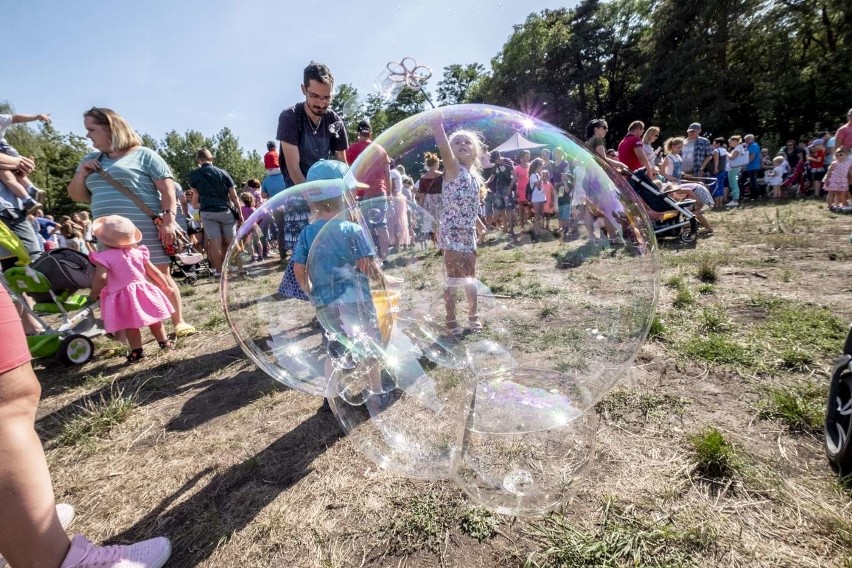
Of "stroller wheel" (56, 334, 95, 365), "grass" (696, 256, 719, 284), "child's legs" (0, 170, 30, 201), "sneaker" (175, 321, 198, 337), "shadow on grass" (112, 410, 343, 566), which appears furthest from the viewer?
"grass" (696, 256, 719, 284)

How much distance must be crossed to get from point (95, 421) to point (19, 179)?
3.11m

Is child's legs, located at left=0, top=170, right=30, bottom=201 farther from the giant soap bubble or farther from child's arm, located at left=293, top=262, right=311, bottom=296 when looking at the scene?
child's arm, located at left=293, top=262, right=311, bottom=296

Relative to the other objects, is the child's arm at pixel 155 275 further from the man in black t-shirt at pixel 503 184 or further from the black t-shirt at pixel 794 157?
the black t-shirt at pixel 794 157

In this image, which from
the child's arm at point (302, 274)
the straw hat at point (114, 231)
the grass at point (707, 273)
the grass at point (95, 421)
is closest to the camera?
the child's arm at point (302, 274)

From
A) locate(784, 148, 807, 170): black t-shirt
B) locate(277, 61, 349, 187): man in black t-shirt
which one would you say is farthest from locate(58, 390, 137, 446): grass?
locate(784, 148, 807, 170): black t-shirt

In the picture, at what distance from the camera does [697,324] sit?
3.47m

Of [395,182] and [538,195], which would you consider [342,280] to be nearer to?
[395,182]

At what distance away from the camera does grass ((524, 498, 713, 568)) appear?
4.88ft

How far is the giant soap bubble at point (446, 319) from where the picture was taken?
192cm

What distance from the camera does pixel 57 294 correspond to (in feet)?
14.2

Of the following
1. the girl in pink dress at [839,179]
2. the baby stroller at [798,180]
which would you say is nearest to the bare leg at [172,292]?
the girl in pink dress at [839,179]

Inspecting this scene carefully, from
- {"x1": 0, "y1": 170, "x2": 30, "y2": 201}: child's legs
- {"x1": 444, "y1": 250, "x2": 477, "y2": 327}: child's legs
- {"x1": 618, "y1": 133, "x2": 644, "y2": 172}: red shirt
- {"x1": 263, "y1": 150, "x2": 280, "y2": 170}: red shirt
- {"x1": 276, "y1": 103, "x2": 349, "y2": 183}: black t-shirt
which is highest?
{"x1": 263, "y1": 150, "x2": 280, "y2": 170}: red shirt

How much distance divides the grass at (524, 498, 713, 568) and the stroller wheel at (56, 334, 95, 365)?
4616 millimetres

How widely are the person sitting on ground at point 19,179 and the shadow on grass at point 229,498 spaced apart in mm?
3866
